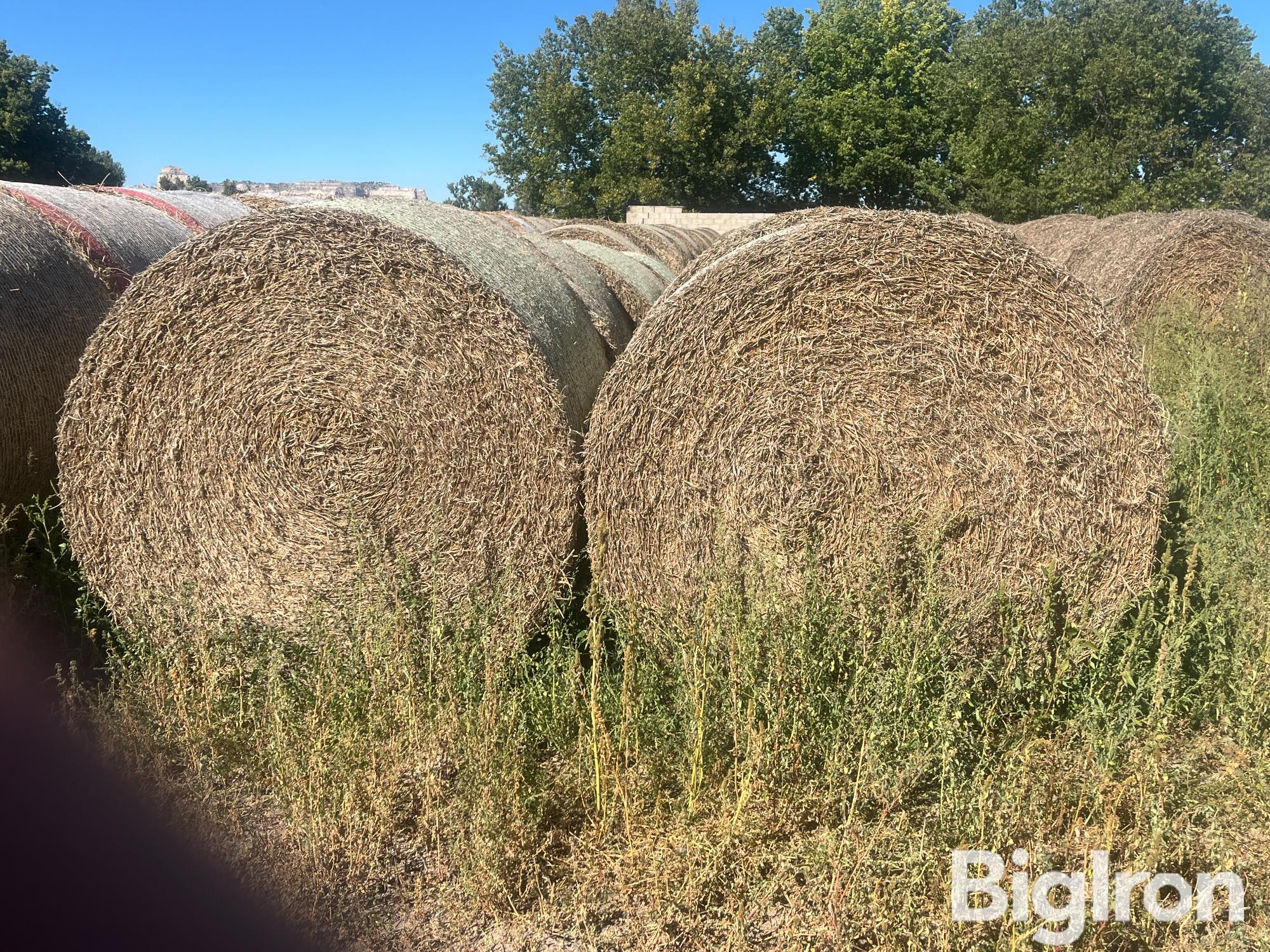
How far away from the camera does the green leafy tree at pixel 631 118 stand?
38.7m

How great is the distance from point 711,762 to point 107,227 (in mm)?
5223

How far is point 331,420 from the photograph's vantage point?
435cm

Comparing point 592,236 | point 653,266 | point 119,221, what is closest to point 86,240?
point 119,221

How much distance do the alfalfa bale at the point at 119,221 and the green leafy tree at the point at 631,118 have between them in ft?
108

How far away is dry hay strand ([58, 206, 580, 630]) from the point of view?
13.9ft

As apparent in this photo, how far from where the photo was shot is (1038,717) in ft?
12.5

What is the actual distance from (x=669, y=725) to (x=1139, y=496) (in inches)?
87.9

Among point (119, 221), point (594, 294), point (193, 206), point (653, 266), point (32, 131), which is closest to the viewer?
point (119, 221)

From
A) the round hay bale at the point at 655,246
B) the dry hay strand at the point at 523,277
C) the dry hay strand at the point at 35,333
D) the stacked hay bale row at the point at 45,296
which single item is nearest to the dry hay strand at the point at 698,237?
the round hay bale at the point at 655,246

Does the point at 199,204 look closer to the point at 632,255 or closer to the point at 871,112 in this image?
the point at 632,255

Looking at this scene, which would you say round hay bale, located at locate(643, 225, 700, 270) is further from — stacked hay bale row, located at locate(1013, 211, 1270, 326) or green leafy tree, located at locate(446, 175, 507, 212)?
green leafy tree, located at locate(446, 175, 507, 212)

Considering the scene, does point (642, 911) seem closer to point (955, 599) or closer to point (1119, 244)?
point (955, 599)

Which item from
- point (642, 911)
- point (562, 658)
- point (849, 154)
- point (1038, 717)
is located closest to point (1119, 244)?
point (1038, 717)

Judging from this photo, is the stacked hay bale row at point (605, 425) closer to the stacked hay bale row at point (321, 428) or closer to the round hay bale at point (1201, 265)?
the stacked hay bale row at point (321, 428)
